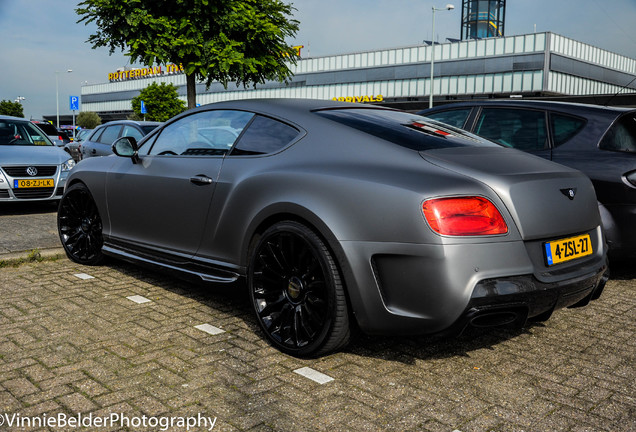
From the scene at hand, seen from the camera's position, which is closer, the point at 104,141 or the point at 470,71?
the point at 104,141

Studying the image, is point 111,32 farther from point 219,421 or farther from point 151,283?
point 219,421

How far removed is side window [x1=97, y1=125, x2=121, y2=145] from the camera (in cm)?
1250

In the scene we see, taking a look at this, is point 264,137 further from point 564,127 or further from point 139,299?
point 564,127

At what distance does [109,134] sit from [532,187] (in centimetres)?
1117

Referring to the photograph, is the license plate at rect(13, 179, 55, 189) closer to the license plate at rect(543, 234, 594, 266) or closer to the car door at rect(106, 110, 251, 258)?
the car door at rect(106, 110, 251, 258)

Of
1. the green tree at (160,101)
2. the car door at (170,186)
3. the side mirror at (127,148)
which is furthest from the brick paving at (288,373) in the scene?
the green tree at (160,101)

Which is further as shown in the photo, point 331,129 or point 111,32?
point 111,32

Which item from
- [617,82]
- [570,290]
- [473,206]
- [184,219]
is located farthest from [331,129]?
[617,82]

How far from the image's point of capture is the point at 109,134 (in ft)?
41.7

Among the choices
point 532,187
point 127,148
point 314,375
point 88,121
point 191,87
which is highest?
point 88,121

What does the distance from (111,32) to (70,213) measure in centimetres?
1240

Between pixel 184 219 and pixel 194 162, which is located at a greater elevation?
pixel 194 162

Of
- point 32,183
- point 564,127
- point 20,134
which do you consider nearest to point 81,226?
point 32,183

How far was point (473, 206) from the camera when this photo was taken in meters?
2.91
